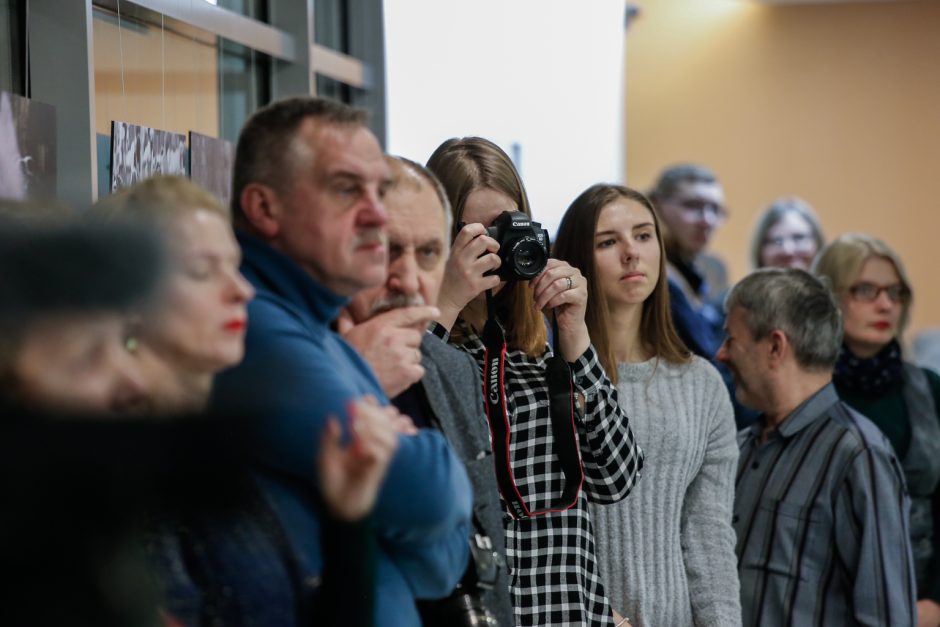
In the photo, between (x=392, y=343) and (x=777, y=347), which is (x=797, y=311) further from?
(x=392, y=343)

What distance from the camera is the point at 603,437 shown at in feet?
6.73

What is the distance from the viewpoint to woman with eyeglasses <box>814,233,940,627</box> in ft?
10.7

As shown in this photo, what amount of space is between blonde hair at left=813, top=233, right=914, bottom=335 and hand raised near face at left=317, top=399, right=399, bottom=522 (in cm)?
259

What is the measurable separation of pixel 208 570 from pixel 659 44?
788 centimetres

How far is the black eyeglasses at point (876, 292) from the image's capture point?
3477mm

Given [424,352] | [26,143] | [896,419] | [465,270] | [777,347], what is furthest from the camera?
[896,419]

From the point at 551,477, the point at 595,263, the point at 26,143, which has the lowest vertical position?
the point at 551,477

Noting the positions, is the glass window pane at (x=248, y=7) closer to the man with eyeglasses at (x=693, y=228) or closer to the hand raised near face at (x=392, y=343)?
the man with eyeglasses at (x=693, y=228)

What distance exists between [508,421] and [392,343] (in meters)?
0.61

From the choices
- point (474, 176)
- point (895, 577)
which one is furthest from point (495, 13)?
point (895, 577)

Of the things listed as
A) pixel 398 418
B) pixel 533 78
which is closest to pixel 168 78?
pixel 533 78

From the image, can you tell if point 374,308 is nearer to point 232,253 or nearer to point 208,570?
point 232,253

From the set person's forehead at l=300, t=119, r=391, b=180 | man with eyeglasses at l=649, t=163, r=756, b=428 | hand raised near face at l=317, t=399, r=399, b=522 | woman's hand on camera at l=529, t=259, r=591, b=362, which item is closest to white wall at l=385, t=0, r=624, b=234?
woman's hand on camera at l=529, t=259, r=591, b=362

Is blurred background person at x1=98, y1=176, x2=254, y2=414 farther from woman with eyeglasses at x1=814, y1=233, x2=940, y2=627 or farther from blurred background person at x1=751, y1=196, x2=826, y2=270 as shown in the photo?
blurred background person at x1=751, y1=196, x2=826, y2=270
